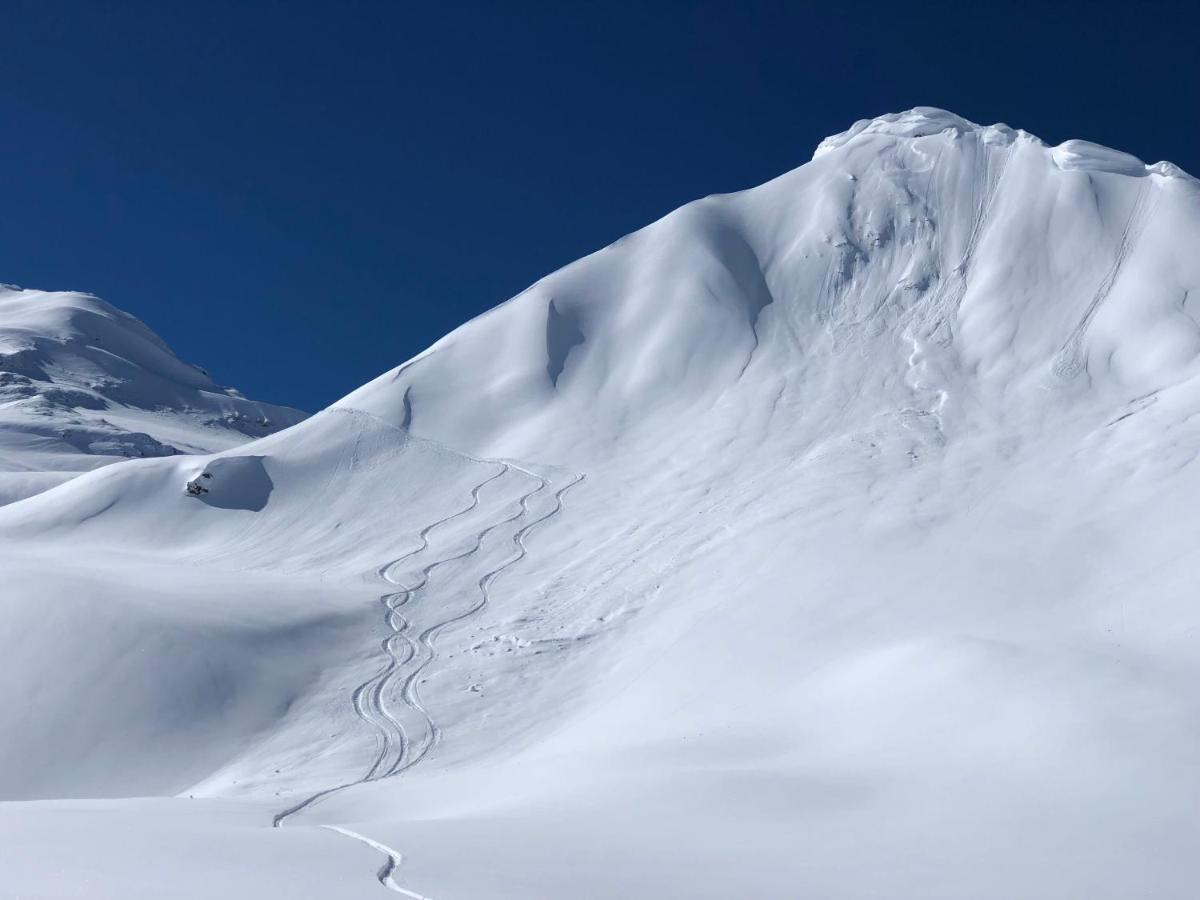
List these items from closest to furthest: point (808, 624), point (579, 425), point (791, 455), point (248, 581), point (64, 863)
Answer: point (64, 863), point (808, 624), point (248, 581), point (791, 455), point (579, 425)

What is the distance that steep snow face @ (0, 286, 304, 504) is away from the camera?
95.5 metres

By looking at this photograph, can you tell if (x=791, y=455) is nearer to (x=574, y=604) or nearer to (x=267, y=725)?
(x=574, y=604)

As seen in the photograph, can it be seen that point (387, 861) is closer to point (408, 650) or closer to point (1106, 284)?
point (408, 650)

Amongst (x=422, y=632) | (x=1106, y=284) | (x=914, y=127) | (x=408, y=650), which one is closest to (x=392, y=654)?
(x=408, y=650)

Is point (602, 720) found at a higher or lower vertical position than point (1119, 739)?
higher

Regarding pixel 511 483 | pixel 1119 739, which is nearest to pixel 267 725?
pixel 511 483

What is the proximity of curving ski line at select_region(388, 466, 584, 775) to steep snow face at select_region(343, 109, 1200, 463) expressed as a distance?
3.16 meters

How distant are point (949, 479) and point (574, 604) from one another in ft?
35.7

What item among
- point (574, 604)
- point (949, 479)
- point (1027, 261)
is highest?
point (1027, 261)

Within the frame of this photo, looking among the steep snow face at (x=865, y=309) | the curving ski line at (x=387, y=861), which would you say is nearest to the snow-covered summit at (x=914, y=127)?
the steep snow face at (x=865, y=309)

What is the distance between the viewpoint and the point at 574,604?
97.1 feet

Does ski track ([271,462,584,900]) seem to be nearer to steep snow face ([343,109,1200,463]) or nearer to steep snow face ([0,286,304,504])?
steep snow face ([343,109,1200,463])

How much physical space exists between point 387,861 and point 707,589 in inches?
737

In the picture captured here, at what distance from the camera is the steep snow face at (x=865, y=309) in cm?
3747
